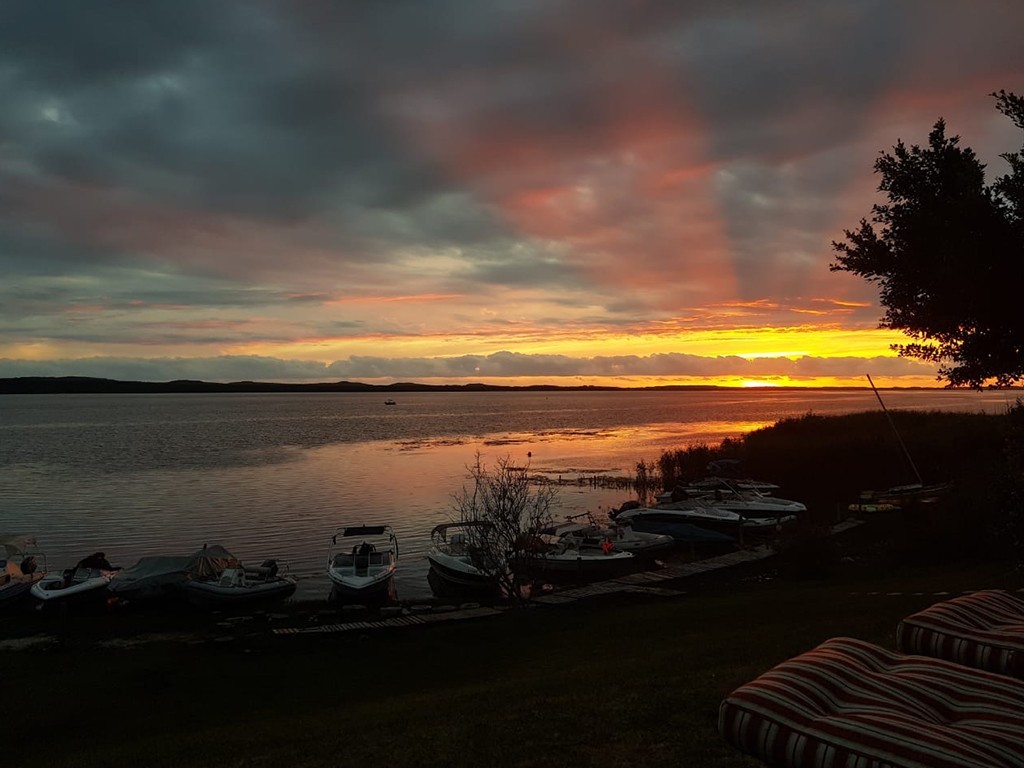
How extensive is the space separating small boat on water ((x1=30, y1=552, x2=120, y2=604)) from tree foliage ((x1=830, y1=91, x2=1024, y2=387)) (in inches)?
1082

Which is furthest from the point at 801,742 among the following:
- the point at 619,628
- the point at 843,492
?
the point at 843,492

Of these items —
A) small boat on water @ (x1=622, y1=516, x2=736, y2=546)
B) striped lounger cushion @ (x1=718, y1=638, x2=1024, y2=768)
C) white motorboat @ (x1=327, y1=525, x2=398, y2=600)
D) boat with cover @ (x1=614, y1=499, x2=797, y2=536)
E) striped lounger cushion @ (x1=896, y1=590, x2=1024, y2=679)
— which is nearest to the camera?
striped lounger cushion @ (x1=718, y1=638, x2=1024, y2=768)

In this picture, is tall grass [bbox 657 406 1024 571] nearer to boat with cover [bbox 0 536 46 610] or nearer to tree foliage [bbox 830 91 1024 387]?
tree foliage [bbox 830 91 1024 387]

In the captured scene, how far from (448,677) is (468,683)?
1381mm

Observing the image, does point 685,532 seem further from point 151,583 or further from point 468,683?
point 151,583

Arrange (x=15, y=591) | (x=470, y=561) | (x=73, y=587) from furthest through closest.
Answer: (x=470, y=561) < (x=15, y=591) < (x=73, y=587)

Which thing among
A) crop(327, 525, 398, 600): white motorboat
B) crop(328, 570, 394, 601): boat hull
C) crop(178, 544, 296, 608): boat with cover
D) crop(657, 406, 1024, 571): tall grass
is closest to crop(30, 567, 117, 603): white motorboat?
crop(178, 544, 296, 608): boat with cover

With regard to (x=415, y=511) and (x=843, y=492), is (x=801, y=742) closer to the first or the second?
(x=415, y=511)

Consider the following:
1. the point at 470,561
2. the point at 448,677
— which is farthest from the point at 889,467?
the point at 448,677

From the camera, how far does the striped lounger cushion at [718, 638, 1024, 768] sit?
4.68 m

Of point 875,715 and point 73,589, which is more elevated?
point 875,715

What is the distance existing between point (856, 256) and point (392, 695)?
12.7 m

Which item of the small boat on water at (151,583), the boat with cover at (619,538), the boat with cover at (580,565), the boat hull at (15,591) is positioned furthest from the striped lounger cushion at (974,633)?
the boat hull at (15,591)

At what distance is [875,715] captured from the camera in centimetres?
506
